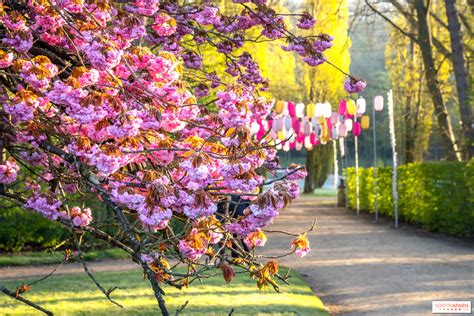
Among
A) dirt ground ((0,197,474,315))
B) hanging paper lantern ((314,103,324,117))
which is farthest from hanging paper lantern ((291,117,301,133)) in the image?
dirt ground ((0,197,474,315))

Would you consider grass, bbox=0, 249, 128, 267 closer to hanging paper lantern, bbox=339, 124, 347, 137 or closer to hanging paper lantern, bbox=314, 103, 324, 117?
hanging paper lantern, bbox=314, 103, 324, 117

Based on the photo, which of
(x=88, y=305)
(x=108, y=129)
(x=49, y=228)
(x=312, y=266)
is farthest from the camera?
(x=49, y=228)

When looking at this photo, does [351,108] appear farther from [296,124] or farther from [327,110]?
[296,124]

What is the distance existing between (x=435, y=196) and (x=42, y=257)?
8704 millimetres

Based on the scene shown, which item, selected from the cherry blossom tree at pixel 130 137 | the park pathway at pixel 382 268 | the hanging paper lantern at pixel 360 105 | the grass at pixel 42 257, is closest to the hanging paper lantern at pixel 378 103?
the hanging paper lantern at pixel 360 105

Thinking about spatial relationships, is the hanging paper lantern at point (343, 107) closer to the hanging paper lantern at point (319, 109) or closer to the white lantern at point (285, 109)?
the hanging paper lantern at point (319, 109)

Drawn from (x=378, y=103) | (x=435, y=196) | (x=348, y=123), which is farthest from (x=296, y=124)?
(x=435, y=196)

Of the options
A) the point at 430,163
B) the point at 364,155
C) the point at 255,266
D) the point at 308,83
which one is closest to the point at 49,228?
the point at 430,163

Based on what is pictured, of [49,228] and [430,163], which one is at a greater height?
[430,163]

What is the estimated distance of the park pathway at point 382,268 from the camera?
8.63 metres

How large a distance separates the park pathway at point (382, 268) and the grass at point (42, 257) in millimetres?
2988

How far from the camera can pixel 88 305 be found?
795 centimetres

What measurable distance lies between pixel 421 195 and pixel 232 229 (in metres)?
14.6

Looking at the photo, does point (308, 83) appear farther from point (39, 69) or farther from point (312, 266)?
point (39, 69)
